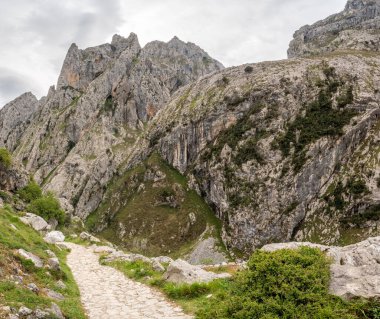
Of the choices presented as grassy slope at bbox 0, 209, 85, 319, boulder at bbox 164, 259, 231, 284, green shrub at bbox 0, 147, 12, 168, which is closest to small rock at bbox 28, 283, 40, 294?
grassy slope at bbox 0, 209, 85, 319

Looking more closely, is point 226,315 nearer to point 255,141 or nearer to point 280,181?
point 280,181

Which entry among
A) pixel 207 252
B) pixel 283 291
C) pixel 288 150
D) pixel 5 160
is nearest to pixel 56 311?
pixel 283 291

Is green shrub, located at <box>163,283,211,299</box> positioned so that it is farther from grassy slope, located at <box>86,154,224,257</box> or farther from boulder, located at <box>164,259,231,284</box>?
grassy slope, located at <box>86,154,224,257</box>

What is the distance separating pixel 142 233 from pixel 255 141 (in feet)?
213

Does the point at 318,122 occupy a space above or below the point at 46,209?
above

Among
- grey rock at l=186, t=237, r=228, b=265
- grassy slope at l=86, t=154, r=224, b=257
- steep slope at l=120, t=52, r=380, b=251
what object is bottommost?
grey rock at l=186, t=237, r=228, b=265

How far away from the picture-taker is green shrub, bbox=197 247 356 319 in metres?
10.7

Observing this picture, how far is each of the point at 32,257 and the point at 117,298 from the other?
198 inches

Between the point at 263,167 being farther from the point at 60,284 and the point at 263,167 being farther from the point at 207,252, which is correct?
the point at 60,284

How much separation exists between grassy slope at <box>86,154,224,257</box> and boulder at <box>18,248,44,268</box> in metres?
122

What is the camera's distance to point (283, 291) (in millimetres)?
11359

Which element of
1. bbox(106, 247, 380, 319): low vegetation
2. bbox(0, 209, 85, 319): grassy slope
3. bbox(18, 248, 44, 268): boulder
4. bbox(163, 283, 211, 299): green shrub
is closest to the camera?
bbox(106, 247, 380, 319): low vegetation

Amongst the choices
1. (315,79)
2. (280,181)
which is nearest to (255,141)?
(280,181)

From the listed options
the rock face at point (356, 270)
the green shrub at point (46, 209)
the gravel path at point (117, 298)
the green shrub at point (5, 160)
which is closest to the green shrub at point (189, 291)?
the gravel path at point (117, 298)
